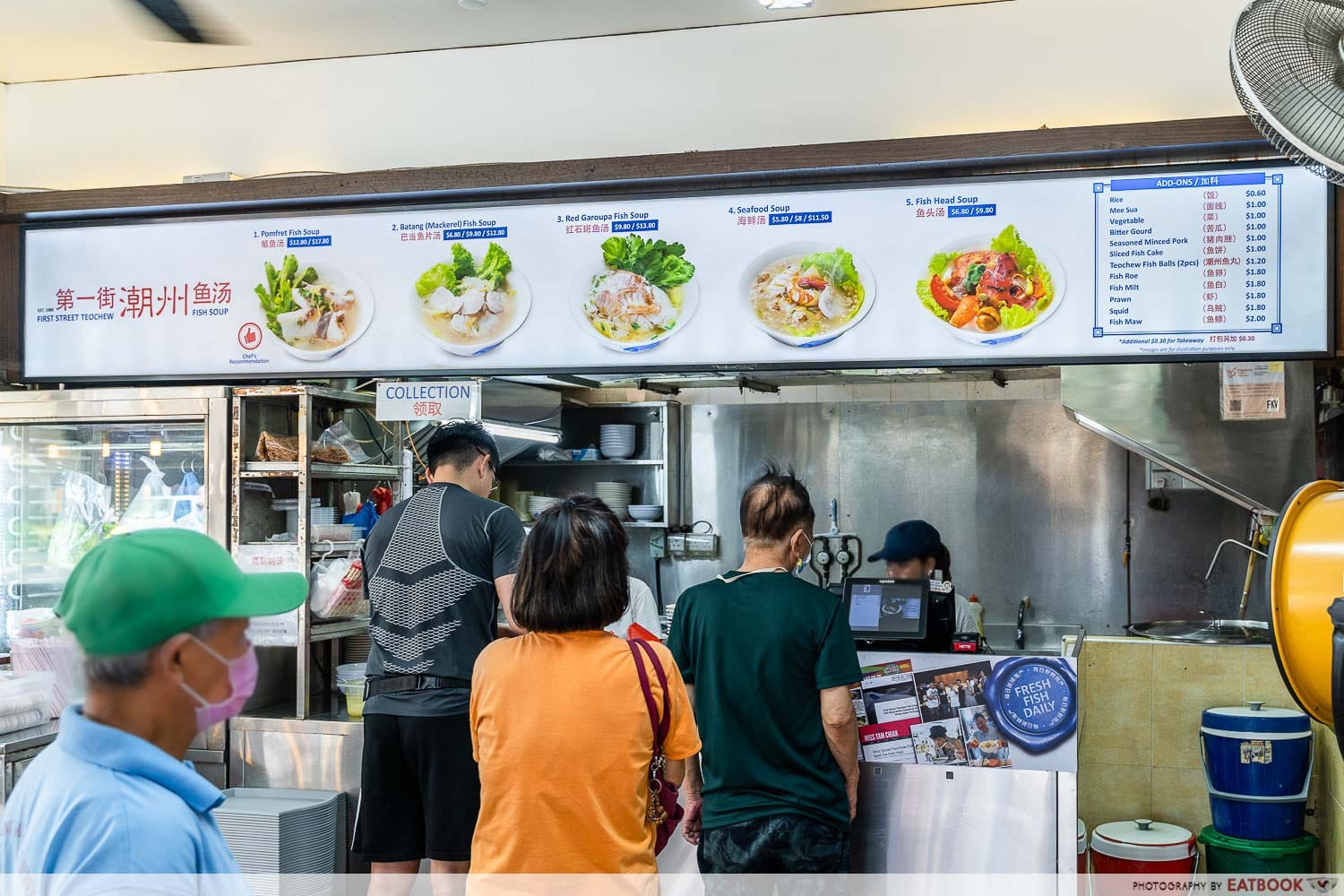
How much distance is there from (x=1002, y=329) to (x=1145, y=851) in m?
2.22

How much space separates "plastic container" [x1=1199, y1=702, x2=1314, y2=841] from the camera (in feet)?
14.0

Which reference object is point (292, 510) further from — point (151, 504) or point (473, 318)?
point (473, 318)

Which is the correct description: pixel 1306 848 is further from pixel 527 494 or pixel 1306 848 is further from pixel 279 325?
pixel 527 494

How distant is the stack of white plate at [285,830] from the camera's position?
158 inches

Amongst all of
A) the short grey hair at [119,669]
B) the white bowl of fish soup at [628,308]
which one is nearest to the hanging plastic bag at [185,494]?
the white bowl of fish soup at [628,308]

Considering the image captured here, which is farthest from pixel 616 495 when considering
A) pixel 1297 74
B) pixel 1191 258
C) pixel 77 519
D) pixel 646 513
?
pixel 1297 74

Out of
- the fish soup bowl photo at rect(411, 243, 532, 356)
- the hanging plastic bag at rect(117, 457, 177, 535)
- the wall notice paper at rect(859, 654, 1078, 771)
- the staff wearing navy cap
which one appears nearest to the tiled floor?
the staff wearing navy cap

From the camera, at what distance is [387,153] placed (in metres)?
4.79

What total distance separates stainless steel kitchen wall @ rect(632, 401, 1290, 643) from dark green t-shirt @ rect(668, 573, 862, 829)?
4.26 m

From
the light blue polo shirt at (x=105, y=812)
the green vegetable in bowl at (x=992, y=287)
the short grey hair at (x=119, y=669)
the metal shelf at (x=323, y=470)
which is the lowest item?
the light blue polo shirt at (x=105, y=812)

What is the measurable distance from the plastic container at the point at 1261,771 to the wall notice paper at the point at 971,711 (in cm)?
117

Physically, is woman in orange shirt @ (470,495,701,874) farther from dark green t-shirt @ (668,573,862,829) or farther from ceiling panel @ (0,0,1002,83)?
ceiling panel @ (0,0,1002,83)

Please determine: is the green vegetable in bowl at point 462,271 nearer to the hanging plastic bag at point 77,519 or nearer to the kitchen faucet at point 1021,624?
the hanging plastic bag at point 77,519

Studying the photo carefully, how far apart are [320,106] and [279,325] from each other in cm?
139
